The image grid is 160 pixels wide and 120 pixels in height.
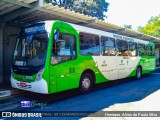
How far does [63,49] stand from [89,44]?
1872 millimetres

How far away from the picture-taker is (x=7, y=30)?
11.3 metres

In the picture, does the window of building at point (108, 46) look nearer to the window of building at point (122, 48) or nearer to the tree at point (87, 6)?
the window of building at point (122, 48)

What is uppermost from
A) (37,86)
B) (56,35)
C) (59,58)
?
(56,35)

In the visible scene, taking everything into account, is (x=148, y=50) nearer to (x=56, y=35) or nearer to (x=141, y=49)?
(x=141, y=49)

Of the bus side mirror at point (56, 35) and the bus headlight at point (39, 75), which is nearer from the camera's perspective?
the bus headlight at point (39, 75)

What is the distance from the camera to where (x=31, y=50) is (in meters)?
7.45

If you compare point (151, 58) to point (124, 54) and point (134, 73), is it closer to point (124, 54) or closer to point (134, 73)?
point (134, 73)

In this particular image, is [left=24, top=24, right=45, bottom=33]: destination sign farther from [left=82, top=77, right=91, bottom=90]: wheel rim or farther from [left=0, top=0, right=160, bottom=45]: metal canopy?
[left=82, top=77, right=91, bottom=90]: wheel rim

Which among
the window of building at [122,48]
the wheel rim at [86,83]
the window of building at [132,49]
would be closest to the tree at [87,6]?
the window of building at [132,49]

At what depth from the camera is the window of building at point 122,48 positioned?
11.4m

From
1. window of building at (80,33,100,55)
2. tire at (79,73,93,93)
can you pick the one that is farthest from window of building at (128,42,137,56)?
tire at (79,73,93,93)

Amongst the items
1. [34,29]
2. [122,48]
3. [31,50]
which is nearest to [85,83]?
[31,50]

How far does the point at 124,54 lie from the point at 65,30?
18.0 ft

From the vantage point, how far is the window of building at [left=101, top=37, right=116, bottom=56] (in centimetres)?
1006
